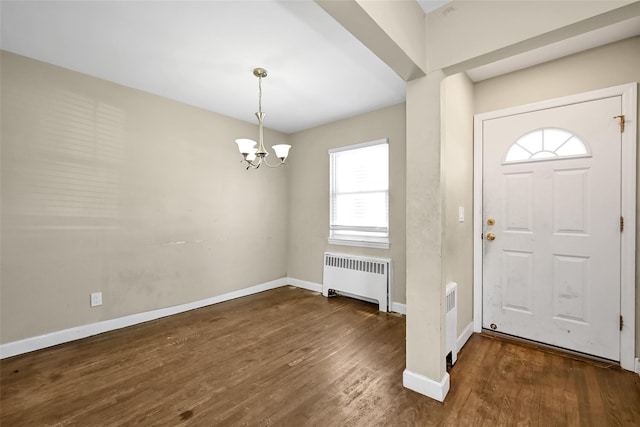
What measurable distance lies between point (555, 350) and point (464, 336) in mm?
755

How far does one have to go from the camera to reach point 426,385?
1832 millimetres

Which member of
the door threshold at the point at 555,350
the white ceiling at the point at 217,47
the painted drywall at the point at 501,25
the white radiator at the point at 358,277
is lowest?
the door threshold at the point at 555,350

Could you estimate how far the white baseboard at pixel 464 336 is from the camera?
2.44m

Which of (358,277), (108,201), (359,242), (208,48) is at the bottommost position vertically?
(358,277)

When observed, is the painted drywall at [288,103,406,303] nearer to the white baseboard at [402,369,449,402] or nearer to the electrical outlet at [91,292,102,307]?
the white baseboard at [402,369,449,402]

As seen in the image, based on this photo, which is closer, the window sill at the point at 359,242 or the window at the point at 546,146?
the window at the point at 546,146

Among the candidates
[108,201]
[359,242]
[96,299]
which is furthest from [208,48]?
[359,242]

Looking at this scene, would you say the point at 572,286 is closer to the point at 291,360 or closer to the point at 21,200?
the point at 291,360

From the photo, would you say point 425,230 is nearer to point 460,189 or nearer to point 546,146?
point 460,189

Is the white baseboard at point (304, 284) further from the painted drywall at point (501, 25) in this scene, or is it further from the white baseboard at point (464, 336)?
the painted drywall at point (501, 25)

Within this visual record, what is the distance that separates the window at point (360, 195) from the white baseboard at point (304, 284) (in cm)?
81

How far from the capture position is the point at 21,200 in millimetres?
2408

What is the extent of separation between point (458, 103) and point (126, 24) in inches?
110

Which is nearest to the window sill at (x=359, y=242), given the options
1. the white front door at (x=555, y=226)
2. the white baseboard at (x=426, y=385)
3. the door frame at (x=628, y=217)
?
the white front door at (x=555, y=226)
